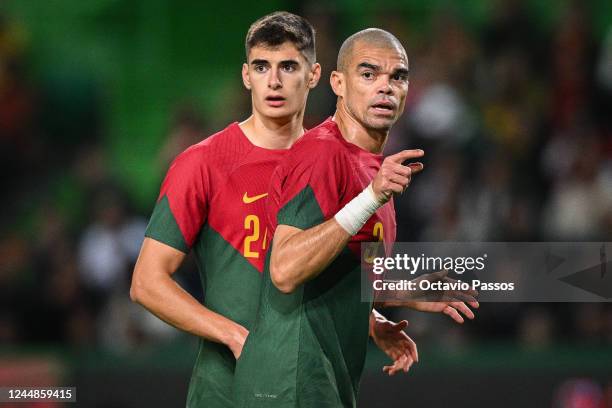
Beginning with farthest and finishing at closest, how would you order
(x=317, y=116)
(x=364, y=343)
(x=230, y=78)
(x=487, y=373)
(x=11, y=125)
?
(x=230, y=78)
(x=11, y=125)
(x=317, y=116)
(x=487, y=373)
(x=364, y=343)

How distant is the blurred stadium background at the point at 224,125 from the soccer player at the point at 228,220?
2741 millimetres

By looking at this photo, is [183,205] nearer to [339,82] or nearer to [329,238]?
[339,82]

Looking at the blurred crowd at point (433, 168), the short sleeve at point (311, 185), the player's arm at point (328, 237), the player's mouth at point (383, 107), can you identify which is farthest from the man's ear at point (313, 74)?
the blurred crowd at point (433, 168)

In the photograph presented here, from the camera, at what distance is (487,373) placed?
746 centimetres

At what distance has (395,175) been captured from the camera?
371 centimetres

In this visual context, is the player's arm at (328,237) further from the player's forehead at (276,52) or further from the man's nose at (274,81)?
the player's forehead at (276,52)

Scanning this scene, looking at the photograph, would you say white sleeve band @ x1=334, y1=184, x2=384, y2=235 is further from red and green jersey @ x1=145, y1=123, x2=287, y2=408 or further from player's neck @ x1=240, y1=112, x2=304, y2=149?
player's neck @ x1=240, y1=112, x2=304, y2=149

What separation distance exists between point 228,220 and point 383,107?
3.00 feet

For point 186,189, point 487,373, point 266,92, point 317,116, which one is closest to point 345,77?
→ point 266,92

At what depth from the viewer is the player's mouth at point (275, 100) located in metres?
4.80

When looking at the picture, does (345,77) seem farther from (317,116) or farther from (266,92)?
(317,116)

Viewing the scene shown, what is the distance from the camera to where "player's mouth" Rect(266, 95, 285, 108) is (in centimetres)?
480

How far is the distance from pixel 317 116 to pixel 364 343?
4724mm

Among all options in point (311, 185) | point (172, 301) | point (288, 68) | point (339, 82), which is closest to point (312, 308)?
point (311, 185)
